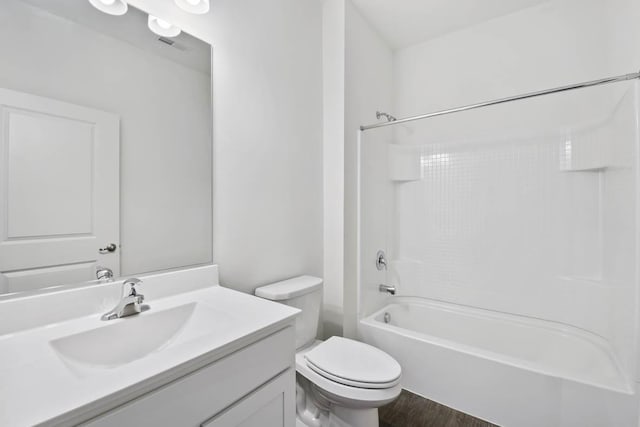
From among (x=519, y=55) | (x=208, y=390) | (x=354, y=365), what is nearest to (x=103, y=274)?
(x=208, y=390)

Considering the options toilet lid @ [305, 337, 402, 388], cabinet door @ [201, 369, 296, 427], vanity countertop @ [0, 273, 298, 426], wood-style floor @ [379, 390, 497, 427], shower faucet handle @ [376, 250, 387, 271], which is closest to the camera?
vanity countertop @ [0, 273, 298, 426]

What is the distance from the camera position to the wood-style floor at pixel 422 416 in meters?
1.49

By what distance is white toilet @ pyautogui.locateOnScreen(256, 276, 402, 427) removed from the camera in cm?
118

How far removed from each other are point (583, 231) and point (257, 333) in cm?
214

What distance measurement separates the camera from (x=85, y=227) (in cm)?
92

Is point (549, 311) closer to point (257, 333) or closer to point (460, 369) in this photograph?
point (460, 369)

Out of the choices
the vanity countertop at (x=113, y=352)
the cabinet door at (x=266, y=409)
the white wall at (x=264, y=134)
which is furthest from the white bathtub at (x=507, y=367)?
the vanity countertop at (x=113, y=352)

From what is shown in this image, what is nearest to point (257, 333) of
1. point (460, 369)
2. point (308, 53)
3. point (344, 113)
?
point (460, 369)

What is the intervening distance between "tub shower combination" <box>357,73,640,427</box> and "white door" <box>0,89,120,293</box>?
149 cm

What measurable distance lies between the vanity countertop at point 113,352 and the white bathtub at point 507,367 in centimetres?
116

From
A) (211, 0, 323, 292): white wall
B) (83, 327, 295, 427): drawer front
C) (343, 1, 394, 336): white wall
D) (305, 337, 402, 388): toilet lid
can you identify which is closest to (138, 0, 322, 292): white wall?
(211, 0, 323, 292): white wall

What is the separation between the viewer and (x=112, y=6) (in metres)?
0.98

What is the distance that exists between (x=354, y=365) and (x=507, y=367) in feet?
2.67

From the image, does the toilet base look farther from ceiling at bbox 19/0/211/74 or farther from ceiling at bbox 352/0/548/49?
ceiling at bbox 352/0/548/49
